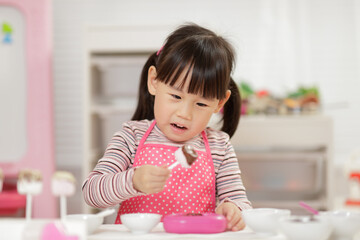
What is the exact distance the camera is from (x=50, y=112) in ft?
9.12

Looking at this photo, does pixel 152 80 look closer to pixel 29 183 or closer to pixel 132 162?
pixel 132 162

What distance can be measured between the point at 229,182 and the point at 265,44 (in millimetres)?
2111

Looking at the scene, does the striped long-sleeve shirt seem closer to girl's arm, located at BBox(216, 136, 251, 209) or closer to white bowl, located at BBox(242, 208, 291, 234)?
girl's arm, located at BBox(216, 136, 251, 209)

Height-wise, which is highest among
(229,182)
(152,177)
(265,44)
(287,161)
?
(265,44)

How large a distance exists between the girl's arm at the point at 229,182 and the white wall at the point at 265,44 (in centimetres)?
195

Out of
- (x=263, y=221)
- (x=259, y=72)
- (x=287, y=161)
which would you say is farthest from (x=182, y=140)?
(x=259, y=72)

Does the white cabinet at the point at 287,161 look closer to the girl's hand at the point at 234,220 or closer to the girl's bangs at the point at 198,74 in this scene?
the girl's bangs at the point at 198,74

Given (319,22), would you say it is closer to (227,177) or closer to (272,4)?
(272,4)

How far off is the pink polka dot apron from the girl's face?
0.07m

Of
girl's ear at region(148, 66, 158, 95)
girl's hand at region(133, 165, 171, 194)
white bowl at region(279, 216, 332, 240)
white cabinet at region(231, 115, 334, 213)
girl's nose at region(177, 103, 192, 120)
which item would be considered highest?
girl's ear at region(148, 66, 158, 95)

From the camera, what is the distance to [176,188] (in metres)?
1.20

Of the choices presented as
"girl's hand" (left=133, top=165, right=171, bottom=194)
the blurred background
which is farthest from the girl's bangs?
the blurred background

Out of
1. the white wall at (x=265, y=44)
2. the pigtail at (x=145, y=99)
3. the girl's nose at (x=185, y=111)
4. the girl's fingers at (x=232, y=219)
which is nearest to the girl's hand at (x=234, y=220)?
the girl's fingers at (x=232, y=219)

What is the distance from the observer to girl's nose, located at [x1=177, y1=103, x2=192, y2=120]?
3.70 feet
